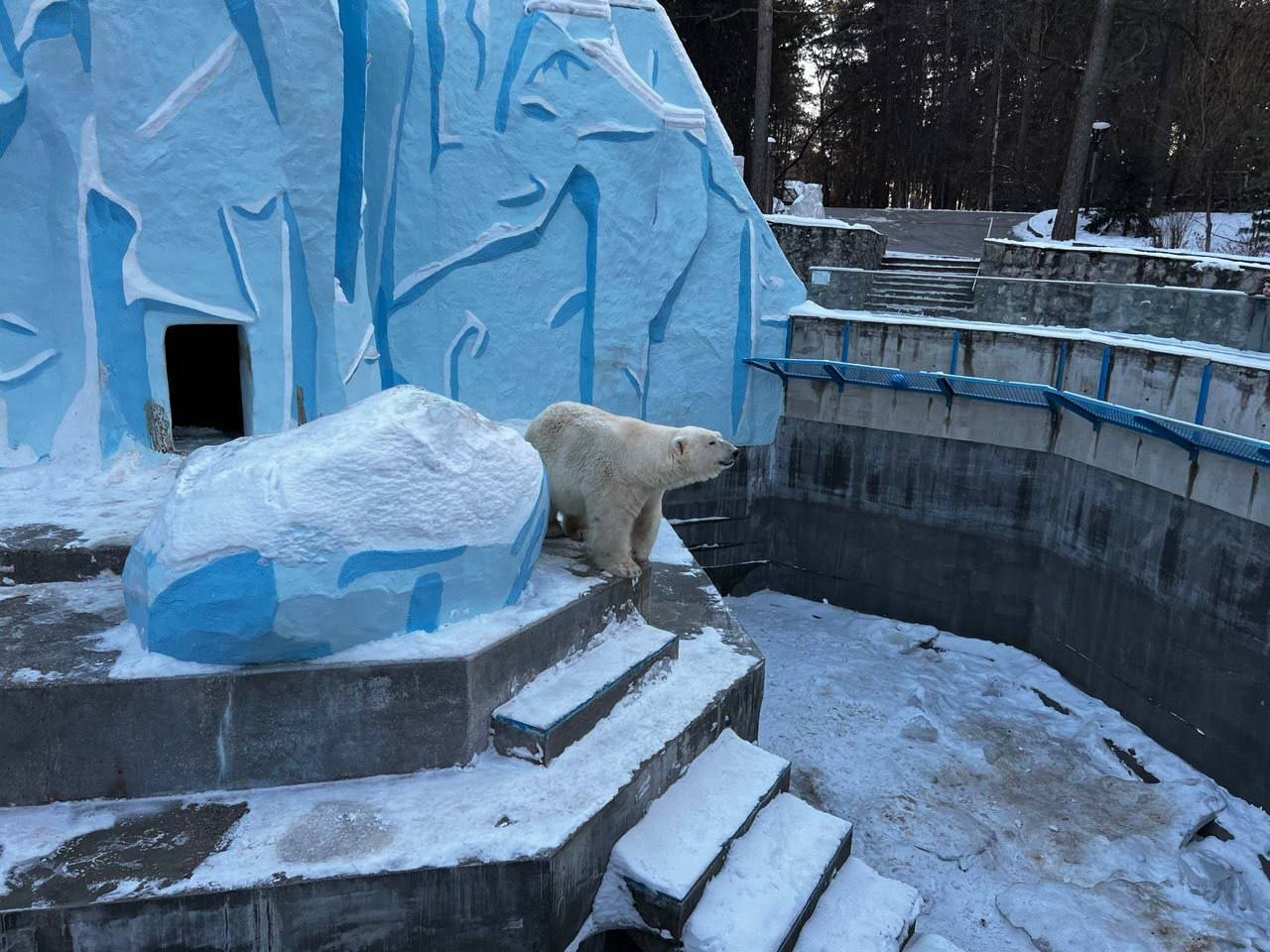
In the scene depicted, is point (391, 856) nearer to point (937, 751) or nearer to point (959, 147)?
point (937, 751)

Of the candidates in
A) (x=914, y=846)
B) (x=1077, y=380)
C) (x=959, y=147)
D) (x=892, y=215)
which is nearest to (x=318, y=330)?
(x=914, y=846)

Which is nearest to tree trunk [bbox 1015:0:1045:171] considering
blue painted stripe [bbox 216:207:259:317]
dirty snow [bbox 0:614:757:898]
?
blue painted stripe [bbox 216:207:259:317]

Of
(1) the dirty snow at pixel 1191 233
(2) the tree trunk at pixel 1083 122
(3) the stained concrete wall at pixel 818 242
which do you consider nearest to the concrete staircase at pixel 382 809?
(3) the stained concrete wall at pixel 818 242

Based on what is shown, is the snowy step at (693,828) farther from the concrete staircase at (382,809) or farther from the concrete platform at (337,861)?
the concrete platform at (337,861)

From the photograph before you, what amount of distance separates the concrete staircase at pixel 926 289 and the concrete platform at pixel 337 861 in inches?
363

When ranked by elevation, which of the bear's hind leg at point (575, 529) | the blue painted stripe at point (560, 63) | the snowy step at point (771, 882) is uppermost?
the blue painted stripe at point (560, 63)

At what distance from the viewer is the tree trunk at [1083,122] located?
13.8 m

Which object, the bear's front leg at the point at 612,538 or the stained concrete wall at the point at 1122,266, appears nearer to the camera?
the bear's front leg at the point at 612,538

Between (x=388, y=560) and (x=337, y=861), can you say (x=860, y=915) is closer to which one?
(x=337, y=861)

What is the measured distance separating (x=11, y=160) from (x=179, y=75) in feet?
3.69

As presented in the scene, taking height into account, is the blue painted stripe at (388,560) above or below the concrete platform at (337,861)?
above

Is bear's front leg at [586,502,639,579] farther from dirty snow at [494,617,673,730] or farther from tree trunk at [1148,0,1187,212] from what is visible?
tree trunk at [1148,0,1187,212]

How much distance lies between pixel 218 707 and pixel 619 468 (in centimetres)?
224

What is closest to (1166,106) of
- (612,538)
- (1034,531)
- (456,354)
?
(1034,531)
